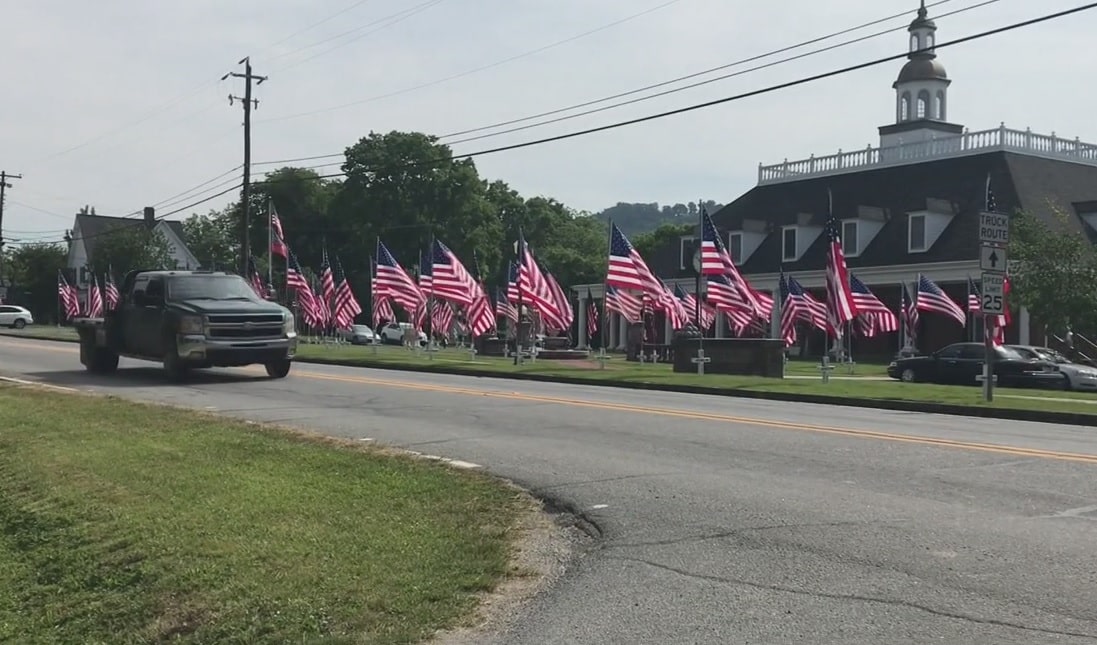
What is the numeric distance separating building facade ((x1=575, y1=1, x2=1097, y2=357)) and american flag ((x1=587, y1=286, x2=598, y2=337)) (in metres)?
4.54

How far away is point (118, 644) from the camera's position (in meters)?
6.00

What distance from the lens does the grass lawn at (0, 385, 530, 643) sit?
5.98 m

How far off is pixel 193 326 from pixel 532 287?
42.6 feet

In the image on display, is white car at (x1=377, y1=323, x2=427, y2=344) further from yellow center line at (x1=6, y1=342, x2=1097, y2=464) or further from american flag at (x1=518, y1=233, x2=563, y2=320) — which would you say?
yellow center line at (x1=6, y1=342, x2=1097, y2=464)

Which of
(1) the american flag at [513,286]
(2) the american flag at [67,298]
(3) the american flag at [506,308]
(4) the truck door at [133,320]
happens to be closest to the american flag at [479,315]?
(1) the american flag at [513,286]

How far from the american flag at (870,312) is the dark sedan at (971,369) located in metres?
4.92

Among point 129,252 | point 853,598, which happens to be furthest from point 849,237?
point 129,252

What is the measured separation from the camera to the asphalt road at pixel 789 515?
590 centimetres

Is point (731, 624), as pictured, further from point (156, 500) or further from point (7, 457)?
point (7, 457)

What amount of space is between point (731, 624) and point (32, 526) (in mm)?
5550

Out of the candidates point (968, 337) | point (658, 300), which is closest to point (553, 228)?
point (968, 337)

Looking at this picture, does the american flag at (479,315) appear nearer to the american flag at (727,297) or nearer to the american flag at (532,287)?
the american flag at (532,287)

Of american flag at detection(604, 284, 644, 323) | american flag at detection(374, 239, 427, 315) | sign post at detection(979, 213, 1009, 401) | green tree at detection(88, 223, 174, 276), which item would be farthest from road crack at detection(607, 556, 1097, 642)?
green tree at detection(88, 223, 174, 276)

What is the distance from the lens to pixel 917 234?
46906mm
